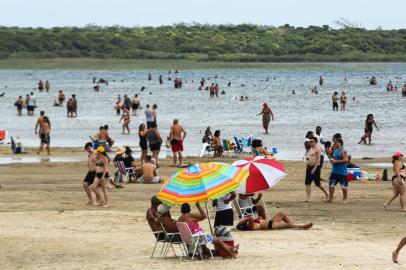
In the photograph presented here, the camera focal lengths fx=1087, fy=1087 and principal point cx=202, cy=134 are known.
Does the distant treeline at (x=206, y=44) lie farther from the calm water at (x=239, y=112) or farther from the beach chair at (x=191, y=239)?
the beach chair at (x=191, y=239)

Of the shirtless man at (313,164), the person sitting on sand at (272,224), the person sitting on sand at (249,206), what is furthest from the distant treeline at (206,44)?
the person sitting on sand at (272,224)

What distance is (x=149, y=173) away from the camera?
79.0 feet

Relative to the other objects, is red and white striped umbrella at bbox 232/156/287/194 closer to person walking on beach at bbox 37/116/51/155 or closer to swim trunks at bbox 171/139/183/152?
swim trunks at bbox 171/139/183/152

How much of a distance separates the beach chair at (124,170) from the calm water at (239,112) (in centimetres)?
772

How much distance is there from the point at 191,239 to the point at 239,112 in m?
41.0

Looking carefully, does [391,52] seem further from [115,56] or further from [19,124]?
[19,124]

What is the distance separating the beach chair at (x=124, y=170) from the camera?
79.2 ft

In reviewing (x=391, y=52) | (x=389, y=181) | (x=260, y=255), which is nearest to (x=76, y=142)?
(x=389, y=181)

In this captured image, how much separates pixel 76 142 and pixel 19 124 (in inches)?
427

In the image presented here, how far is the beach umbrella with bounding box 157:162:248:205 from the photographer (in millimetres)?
14508

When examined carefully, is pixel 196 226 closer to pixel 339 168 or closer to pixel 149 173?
pixel 339 168

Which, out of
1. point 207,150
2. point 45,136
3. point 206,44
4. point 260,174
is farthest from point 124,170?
point 206,44

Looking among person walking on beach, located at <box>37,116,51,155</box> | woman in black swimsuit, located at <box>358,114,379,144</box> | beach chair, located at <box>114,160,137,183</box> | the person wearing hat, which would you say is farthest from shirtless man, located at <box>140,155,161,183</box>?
woman in black swimsuit, located at <box>358,114,379,144</box>

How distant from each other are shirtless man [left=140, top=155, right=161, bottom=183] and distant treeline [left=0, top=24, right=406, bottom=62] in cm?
12400
